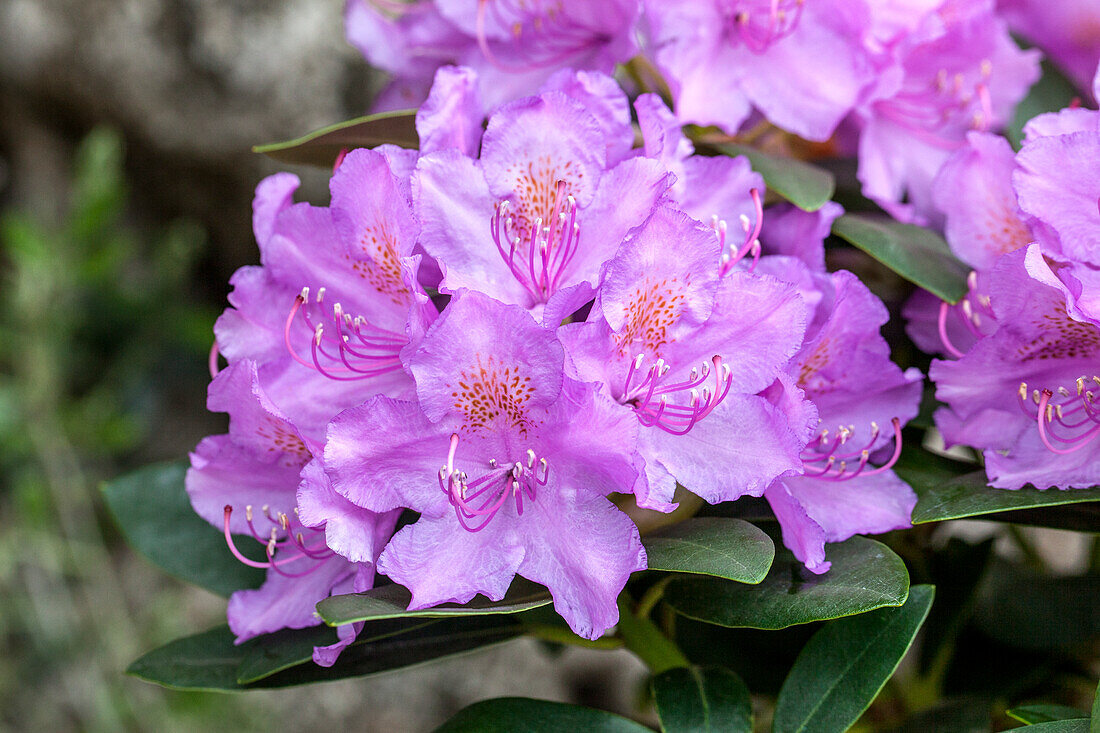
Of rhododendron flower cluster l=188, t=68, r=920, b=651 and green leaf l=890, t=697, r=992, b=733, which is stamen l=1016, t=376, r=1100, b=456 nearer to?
rhododendron flower cluster l=188, t=68, r=920, b=651

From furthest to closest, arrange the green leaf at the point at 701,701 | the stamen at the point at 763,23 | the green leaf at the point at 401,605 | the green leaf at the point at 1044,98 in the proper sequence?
1. the green leaf at the point at 1044,98
2. the stamen at the point at 763,23
3. the green leaf at the point at 701,701
4. the green leaf at the point at 401,605

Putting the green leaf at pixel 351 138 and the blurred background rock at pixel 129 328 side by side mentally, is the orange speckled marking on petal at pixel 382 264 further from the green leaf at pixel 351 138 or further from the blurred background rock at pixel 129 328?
the blurred background rock at pixel 129 328

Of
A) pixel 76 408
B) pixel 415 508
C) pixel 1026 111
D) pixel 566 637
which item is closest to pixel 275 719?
pixel 76 408

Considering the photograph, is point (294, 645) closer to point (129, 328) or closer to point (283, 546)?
point (283, 546)

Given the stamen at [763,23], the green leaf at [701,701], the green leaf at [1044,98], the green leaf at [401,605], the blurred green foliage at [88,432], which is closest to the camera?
the green leaf at [401,605]

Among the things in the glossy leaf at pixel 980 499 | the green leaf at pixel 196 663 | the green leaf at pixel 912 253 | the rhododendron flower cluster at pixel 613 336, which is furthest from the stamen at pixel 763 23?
the green leaf at pixel 196 663

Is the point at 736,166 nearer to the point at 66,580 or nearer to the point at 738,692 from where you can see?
the point at 738,692

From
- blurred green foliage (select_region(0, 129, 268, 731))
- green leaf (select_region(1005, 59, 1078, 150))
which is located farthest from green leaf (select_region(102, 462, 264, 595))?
blurred green foliage (select_region(0, 129, 268, 731))
